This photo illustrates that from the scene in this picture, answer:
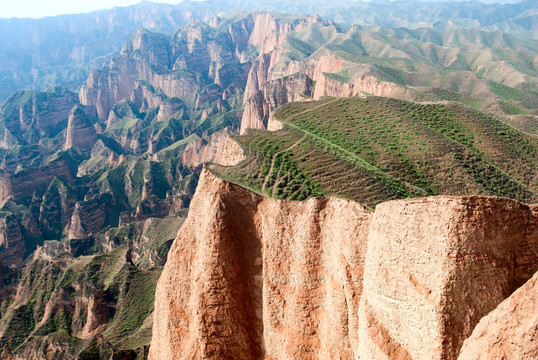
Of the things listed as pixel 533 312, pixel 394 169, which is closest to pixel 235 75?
pixel 394 169

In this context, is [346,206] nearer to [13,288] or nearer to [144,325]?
[144,325]

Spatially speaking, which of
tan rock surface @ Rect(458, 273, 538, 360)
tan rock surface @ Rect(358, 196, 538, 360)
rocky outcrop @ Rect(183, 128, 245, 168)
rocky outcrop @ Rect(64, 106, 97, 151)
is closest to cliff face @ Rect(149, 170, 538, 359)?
tan rock surface @ Rect(358, 196, 538, 360)

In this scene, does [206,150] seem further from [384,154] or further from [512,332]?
[512,332]

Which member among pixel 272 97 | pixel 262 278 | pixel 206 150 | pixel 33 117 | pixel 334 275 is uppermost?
pixel 334 275

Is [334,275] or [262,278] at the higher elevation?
[334,275]

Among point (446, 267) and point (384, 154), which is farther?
point (384, 154)

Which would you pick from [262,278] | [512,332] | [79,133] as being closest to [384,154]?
[262,278]
